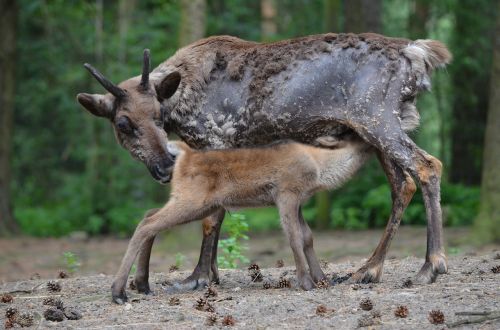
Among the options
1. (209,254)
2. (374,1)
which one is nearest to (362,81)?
(209,254)

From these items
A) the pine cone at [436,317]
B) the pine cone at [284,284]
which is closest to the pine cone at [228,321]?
the pine cone at [436,317]

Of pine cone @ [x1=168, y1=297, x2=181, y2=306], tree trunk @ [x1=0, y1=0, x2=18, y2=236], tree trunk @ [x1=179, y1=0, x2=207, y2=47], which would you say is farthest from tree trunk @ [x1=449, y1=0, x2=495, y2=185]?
pine cone @ [x1=168, y1=297, x2=181, y2=306]

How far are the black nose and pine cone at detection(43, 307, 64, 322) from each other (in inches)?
75.1

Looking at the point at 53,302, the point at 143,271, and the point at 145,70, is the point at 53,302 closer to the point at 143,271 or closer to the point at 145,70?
the point at 143,271

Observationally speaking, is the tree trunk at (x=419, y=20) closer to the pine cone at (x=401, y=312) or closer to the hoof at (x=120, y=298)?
the hoof at (x=120, y=298)

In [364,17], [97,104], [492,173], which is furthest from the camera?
[364,17]

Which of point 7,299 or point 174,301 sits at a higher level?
point 174,301

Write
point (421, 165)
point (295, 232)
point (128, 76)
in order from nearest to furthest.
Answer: point (295, 232) → point (421, 165) → point (128, 76)

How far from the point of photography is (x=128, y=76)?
1900cm

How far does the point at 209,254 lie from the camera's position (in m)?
8.32

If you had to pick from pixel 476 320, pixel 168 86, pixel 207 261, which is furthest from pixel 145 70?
pixel 476 320

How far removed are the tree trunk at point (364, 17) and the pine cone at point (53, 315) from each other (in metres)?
11.1

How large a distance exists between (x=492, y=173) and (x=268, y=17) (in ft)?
37.4

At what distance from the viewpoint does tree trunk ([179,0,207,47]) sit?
47.4 feet
